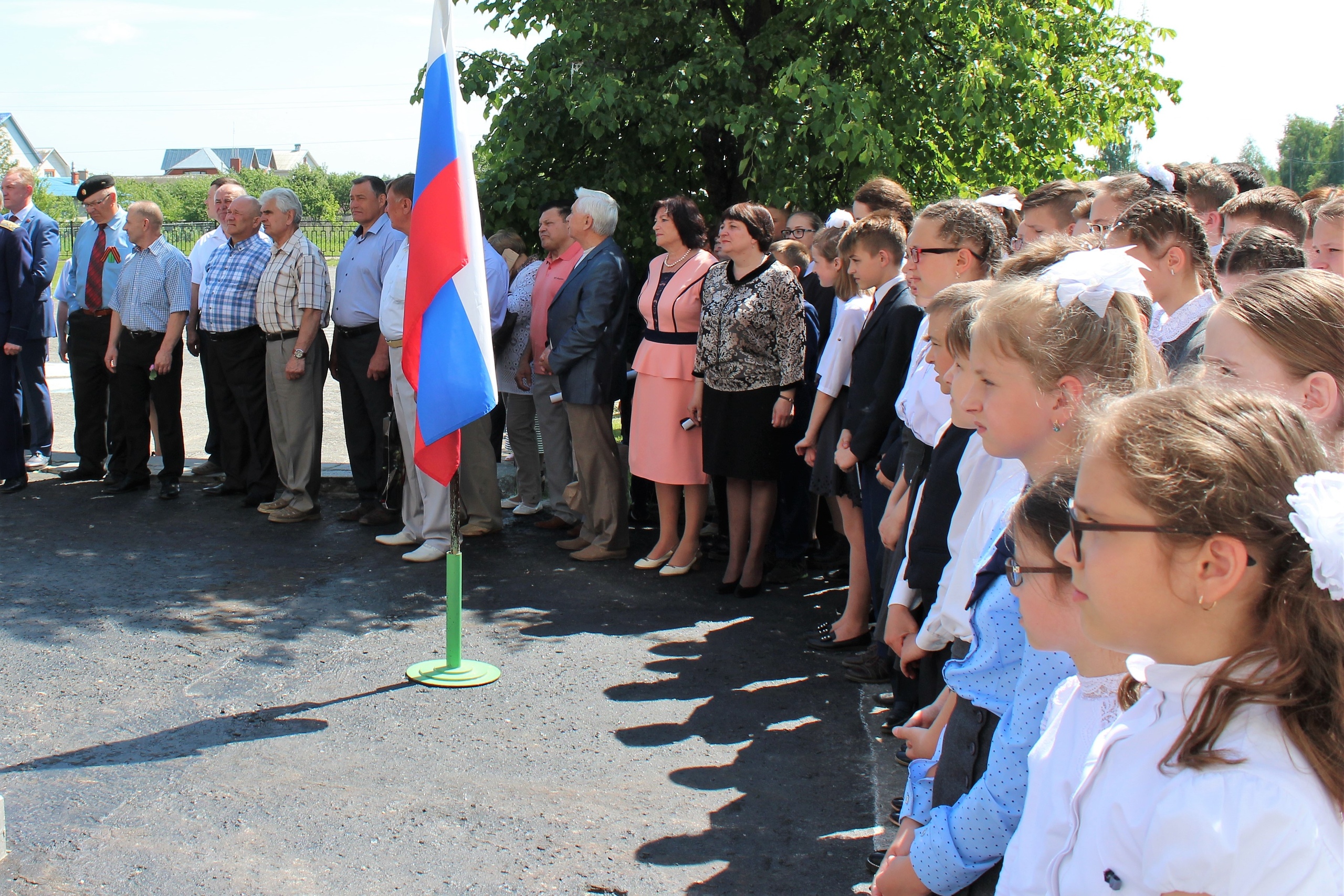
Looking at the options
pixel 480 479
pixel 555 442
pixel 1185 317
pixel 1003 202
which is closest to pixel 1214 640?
pixel 1185 317

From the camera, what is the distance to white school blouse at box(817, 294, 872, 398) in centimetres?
→ 545

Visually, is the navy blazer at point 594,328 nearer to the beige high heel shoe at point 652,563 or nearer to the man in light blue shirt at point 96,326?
the beige high heel shoe at point 652,563

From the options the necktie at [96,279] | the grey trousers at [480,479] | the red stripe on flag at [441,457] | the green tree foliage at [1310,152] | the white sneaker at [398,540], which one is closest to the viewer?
the red stripe on flag at [441,457]

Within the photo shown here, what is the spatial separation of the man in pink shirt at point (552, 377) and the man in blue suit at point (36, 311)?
402 cm

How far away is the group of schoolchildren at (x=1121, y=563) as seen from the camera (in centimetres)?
130

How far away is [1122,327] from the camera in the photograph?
7.63 feet

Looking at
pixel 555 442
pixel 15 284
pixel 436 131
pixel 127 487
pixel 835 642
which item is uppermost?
pixel 436 131

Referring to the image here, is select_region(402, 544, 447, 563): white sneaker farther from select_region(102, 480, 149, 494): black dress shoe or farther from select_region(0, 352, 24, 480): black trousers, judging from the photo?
select_region(0, 352, 24, 480): black trousers

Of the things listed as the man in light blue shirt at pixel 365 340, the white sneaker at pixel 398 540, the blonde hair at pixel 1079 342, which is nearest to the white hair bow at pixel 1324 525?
the blonde hair at pixel 1079 342

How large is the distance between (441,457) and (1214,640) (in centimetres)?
414

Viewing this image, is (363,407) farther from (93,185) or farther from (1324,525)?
(1324,525)

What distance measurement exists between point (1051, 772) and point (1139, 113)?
30.6ft

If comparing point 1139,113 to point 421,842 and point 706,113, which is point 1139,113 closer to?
point 706,113

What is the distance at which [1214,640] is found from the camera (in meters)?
1.38
